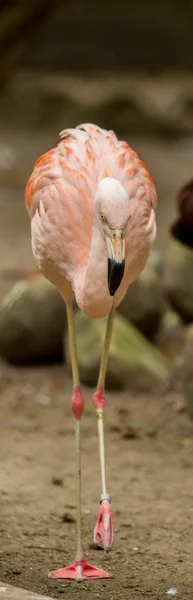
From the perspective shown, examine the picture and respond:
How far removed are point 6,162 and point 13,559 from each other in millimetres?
8370

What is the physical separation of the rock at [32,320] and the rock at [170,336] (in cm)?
69

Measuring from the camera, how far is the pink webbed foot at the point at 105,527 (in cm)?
354

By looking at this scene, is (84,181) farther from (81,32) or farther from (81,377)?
(81,32)

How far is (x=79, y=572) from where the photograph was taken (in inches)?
141

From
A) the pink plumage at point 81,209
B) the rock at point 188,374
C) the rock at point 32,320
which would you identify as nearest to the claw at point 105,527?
the pink plumage at point 81,209

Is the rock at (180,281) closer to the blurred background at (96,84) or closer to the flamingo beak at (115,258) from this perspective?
the blurred background at (96,84)

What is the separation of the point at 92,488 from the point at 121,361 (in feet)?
4.44

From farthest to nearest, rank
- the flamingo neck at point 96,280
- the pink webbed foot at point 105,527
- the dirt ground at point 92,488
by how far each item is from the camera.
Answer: the dirt ground at point 92,488 → the pink webbed foot at point 105,527 → the flamingo neck at point 96,280

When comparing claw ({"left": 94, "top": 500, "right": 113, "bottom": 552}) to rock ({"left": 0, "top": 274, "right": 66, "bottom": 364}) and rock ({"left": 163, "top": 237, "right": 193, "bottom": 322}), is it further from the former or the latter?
rock ({"left": 163, "top": 237, "right": 193, "bottom": 322})

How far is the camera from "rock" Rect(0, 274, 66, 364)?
6250 mm

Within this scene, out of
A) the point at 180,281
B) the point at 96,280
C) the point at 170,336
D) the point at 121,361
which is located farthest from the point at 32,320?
the point at 96,280

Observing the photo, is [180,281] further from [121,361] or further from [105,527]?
[105,527]

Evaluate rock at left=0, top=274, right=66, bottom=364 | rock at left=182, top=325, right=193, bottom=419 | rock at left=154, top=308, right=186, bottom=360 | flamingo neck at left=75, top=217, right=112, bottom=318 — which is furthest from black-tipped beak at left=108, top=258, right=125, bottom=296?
rock at left=154, top=308, right=186, bottom=360

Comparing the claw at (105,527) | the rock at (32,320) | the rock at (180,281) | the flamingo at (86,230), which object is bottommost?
the claw at (105,527)
